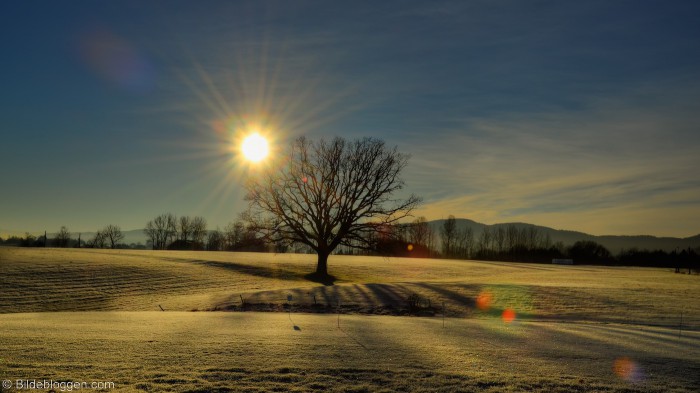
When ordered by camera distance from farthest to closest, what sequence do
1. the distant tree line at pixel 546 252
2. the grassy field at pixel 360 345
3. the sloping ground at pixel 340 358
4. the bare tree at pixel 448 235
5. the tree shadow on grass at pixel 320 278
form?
1. the bare tree at pixel 448 235
2. the distant tree line at pixel 546 252
3. the tree shadow on grass at pixel 320 278
4. the grassy field at pixel 360 345
5. the sloping ground at pixel 340 358

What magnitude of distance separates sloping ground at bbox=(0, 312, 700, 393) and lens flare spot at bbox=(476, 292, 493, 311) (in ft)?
39.3

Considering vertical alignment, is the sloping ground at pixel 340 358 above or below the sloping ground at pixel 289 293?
above

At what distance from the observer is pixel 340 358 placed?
542 inches

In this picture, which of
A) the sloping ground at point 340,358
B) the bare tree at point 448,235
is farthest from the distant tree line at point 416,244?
the sloping ground at point 340,358

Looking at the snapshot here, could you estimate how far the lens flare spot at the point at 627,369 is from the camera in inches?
508

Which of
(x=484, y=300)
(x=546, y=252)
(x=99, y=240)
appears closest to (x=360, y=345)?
(x=484, y=300)

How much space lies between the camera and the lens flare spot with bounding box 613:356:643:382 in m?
12.9

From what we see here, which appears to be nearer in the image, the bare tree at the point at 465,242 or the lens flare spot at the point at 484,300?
the lens flare spot at the point at 484,300

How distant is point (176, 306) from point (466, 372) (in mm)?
22914

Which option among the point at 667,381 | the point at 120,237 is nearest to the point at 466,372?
the point at 667,381

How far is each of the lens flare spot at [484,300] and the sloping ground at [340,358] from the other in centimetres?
1196

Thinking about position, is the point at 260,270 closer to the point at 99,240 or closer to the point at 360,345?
the point at 360,345

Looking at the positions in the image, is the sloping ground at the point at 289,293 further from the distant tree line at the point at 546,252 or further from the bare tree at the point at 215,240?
the bare tree at the point at 215,240

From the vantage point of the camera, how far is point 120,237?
16612 centimetres
